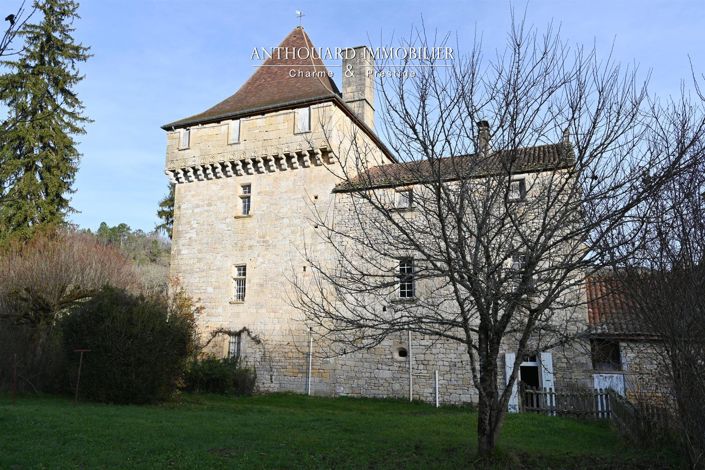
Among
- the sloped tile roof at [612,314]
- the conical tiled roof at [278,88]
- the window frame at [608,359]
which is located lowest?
the window frame at [608,359]

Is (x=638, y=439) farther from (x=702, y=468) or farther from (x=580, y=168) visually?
(x=580, y=168)

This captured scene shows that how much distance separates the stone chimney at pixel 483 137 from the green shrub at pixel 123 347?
980 cm

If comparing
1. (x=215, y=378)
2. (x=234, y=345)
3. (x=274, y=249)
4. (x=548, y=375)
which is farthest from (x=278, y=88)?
(x=548, y=375)

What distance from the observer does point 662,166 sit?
6191 mm

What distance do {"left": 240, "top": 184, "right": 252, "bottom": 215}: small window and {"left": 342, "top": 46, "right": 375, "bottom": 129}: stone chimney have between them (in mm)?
4853

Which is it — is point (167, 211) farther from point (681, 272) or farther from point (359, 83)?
point (681, 272)

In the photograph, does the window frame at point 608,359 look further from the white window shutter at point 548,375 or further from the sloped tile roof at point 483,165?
the sloped tile roof at point 483,165

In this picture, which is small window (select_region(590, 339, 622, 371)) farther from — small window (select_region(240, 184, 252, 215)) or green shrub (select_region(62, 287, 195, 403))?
small window (select_region(240, 184, 252, 215))

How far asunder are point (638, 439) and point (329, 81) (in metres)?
16.4

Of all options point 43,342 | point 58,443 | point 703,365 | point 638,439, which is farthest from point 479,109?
point 43,342

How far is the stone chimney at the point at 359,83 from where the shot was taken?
20.3 metres

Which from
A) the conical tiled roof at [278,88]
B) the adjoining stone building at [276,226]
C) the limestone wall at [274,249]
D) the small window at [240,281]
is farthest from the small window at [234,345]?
the conical tiled roof at [278,88]

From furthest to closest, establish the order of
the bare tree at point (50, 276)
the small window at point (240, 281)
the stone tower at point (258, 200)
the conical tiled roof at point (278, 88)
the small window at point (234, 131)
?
the small window at point (234, 131) → the conical tiled roof at point (278, 88) → the small window at point (240, 281) → the stone tower at point (258, 200) → the bare tree at point (50, 276)

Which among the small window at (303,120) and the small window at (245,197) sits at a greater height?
the small window at (303,120)
